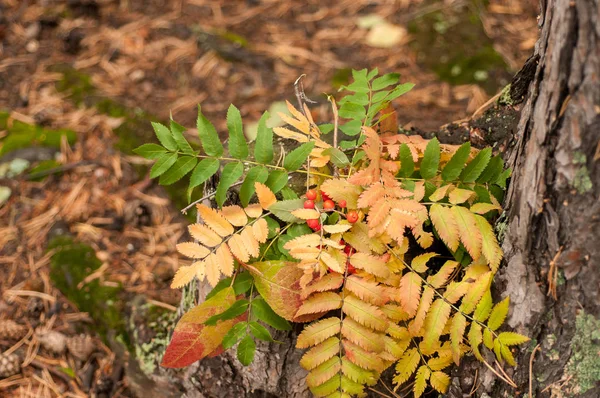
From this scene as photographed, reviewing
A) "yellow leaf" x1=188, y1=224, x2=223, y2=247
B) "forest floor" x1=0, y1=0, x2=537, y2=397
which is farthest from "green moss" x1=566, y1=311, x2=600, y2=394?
"forest floor" x1=0, y1=0, x2=537, y2=397

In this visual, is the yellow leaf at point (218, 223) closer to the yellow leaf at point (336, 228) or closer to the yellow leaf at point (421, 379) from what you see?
the yellow leaf at point (336, 228)

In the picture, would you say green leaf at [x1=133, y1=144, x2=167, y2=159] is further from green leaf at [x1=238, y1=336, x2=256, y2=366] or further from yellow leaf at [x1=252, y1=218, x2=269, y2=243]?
green leaf at [x1=238, y1=336, x2=256, y2=366]

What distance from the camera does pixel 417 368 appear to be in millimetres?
2262

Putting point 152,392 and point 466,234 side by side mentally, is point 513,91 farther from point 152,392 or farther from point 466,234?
point 152,392

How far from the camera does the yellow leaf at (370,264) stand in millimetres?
1951

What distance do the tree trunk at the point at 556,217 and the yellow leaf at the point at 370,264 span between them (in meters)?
0.39

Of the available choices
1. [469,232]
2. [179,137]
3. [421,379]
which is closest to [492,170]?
[469,232]

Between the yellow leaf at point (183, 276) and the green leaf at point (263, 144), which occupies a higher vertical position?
the green leaf at point (263, 144)

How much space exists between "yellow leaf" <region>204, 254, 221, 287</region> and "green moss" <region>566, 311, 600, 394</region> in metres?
1.17

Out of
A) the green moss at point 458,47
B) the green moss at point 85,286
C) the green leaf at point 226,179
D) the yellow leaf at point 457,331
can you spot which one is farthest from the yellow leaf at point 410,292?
the green moss at point 458,47

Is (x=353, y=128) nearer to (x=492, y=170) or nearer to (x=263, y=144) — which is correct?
(x=263, y=144)

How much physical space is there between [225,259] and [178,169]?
386 millimetres

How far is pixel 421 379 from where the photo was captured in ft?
6.86

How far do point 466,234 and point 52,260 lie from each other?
108 inches
